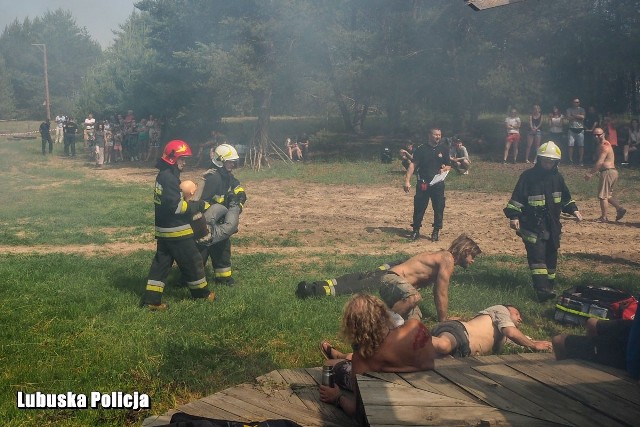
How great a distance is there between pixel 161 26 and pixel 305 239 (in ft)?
64.3

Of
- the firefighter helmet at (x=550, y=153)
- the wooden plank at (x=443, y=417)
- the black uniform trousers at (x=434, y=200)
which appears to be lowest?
the wooden plank at (x=443, y=417)

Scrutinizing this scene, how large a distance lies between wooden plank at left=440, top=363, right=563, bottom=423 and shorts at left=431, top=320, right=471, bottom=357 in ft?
2.83

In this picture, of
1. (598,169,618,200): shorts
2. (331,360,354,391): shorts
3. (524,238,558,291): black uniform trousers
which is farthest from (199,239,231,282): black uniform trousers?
(598,169,618,200): shorts

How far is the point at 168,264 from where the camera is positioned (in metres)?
7.57

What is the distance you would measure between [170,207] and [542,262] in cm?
441

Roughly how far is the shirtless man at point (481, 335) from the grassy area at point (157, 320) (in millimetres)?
831

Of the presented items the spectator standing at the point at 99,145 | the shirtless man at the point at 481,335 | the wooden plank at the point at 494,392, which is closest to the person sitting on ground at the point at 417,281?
the shirtless man at the point at 481,335

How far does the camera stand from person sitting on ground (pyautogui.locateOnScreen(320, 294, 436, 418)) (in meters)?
4.52

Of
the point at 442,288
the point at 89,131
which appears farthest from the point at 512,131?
the point at 89,131

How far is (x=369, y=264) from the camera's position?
9.95 meters

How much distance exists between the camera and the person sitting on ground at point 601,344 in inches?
200

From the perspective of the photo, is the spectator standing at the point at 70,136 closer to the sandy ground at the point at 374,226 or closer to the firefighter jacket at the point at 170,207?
the sandy ground at the point at 374,226

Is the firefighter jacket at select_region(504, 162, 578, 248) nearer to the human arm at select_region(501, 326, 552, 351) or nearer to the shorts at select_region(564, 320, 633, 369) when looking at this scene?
the human arm at select_region(501, 326, 552, 351)

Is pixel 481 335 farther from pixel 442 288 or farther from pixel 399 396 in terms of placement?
pixel 399 396
